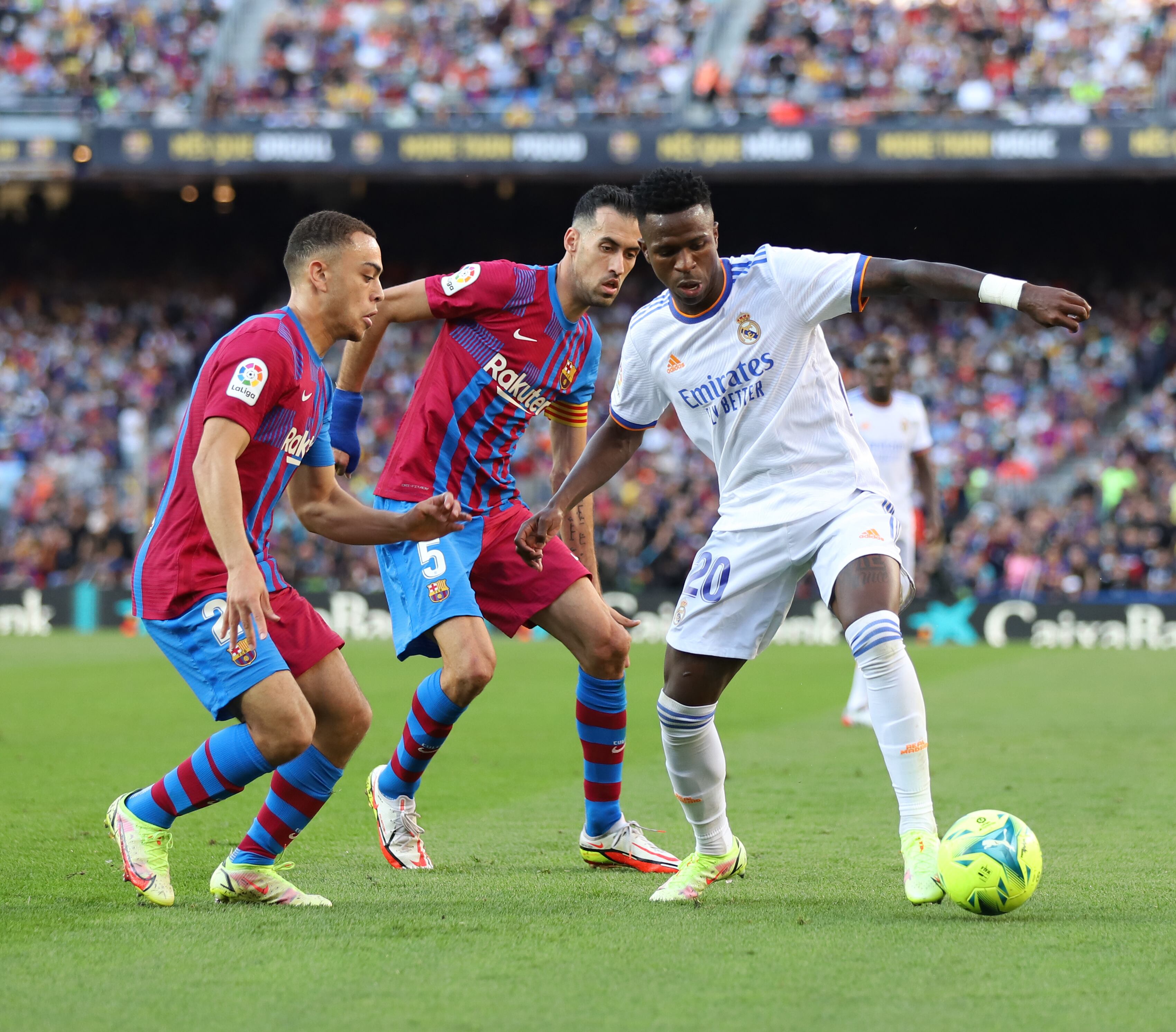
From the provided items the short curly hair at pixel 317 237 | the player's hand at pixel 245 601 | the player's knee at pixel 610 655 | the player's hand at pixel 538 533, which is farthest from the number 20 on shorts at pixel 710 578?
the short curly hair at pixel 317 237

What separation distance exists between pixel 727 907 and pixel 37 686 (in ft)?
35.9

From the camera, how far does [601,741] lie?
20.2 feet

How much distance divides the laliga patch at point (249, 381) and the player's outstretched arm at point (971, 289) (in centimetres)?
194

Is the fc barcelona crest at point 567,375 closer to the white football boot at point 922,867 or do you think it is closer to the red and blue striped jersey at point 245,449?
the red and blue striped jersey at point 245,449

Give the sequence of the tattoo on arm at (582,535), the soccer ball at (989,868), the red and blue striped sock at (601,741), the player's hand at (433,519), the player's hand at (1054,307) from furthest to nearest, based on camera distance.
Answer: the tattoo on arm at (582,535) → the red and blue striped sock at (601,741) → the player's hand at (433,519) → the soccer ball at (989,868) → the player's hand at (1054,307)

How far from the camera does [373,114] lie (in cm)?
2694

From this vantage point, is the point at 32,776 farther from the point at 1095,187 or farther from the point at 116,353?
the point at 1095,187

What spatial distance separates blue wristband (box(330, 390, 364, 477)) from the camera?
6.25 meters

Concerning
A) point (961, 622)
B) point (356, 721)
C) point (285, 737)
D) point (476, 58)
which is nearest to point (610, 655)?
point (356, 721)

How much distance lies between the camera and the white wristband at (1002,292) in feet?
14.8

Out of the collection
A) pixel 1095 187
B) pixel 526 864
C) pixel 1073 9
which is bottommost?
pixel 526 864

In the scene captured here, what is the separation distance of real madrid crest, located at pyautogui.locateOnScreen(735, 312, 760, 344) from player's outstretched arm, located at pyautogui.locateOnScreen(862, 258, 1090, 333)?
40 cm

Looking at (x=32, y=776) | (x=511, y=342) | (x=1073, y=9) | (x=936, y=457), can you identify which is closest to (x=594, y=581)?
(x=511, y=342)

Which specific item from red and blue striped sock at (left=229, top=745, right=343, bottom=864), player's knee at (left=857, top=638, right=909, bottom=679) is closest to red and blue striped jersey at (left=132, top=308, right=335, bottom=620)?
red and blue striped sock at (left=229, top=745, right=343, bottom=864)
